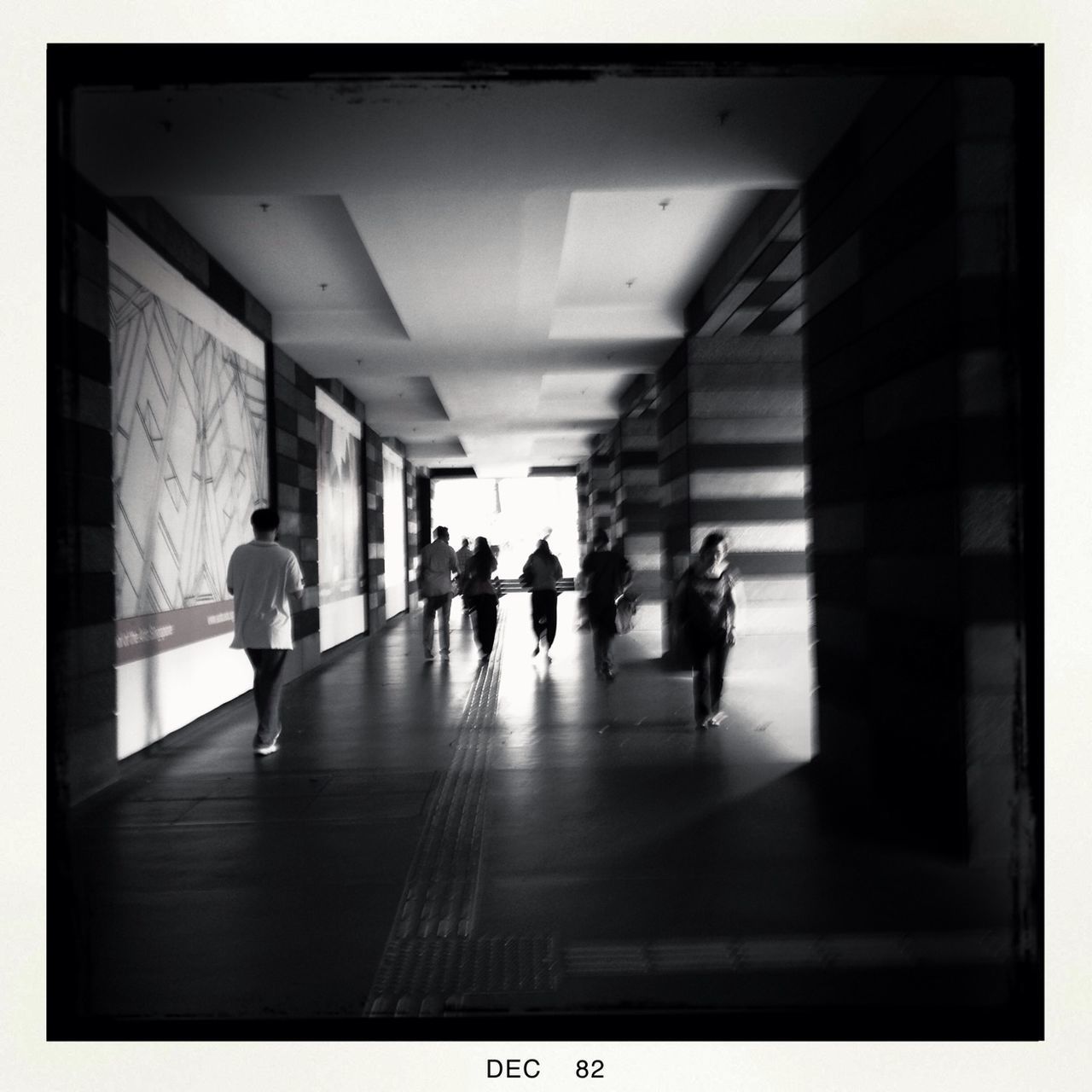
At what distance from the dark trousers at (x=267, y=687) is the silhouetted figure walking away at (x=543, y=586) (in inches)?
181

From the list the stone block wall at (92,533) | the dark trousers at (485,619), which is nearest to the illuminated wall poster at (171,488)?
the stone block wall at (92,533)

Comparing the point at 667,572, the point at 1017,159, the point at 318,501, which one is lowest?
the point at 667,572

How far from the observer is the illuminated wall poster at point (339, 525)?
1238 cm

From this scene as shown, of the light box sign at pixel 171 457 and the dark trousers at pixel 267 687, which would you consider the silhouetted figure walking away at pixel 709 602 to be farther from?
the light box sign at pixel 171 457

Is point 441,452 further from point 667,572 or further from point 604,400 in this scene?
point 667,572

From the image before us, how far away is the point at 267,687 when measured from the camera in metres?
6.24

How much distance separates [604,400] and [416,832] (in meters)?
11.4

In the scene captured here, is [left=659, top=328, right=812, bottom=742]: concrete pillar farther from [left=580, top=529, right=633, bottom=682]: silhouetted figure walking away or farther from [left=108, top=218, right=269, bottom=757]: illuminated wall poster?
[left=108, top=218, right=269, bottom=757]: illuminated wall poster

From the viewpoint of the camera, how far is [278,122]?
4645 mm

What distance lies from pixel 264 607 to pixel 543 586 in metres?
5.04

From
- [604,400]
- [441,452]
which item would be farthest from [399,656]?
[441,452]

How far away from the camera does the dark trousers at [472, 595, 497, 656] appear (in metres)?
10.8

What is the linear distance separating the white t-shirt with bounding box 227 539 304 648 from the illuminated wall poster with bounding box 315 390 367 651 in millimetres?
5744

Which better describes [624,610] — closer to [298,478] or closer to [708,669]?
[708,669]
